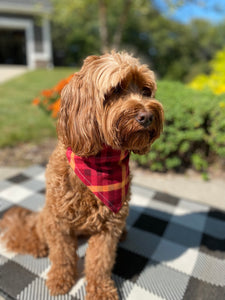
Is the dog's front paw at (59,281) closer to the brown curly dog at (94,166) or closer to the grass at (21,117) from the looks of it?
the brown curly dog at (94,166)

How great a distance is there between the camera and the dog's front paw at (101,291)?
6.72 ft

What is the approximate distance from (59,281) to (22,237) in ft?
2.09

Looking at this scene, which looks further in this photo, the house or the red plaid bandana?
the house

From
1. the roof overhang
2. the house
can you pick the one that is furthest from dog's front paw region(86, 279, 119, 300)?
the roof overhang

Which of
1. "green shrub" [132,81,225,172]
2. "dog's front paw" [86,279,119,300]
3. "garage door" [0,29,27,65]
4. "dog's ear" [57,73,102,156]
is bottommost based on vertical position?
"dog's front paw" [86,279,119,300]

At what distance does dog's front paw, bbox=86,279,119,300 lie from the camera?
2.05 m

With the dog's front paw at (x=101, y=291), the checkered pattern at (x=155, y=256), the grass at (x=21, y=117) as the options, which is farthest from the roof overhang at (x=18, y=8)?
the dog's front paw at (x=101, y=291)

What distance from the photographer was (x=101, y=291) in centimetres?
206

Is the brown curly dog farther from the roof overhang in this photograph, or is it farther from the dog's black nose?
the roof overhang

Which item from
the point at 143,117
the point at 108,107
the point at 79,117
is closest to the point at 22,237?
the point at 79,117

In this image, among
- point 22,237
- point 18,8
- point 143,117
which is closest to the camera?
point 143,117

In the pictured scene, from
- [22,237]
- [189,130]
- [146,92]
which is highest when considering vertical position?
[146,92]

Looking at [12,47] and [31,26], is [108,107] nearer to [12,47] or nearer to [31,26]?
[31,26]

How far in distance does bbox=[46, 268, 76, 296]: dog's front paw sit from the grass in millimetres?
3718
